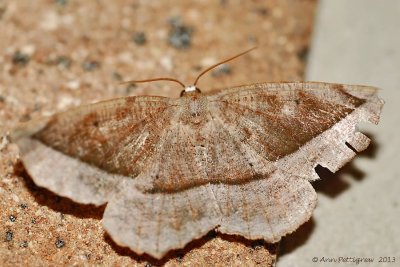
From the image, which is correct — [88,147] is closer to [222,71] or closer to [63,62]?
[63,62]

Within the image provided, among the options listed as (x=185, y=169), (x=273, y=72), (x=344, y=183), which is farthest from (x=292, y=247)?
(x=273, y=72)

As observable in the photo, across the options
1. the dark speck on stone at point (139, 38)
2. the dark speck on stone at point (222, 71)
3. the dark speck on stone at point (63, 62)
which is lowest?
the dark speck on stone at point (222, 71)

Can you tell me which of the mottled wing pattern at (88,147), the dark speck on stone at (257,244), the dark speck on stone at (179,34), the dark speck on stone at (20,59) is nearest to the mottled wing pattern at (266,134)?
the mottled wing pattern at (88,147)

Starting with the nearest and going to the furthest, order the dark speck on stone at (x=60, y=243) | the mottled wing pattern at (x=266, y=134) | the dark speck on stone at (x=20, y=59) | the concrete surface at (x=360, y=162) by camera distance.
→ the mottled wing pattern at (x=266, y=134) < the dark speck on stone at (x=60, y=243) < the concrete surface at (x=360, y=162) < the dark speck on stone at (x=20, y=59)

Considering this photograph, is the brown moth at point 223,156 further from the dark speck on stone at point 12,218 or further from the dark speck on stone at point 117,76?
the dark speck on stone at point 117,76

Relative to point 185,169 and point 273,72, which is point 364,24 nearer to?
point 273,72

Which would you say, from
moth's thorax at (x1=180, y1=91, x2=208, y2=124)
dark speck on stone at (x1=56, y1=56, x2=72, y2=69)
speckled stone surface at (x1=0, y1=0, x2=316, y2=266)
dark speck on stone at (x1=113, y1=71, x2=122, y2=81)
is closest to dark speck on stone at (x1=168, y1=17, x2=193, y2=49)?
speckled stone surface at (x1=0, y1=0, x2=316, y2=266)

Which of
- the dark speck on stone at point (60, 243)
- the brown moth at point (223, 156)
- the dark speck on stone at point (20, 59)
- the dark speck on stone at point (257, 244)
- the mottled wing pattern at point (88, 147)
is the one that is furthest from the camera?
the dark speck on stone at point (20, 59)

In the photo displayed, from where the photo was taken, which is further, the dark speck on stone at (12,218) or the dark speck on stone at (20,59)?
the dark speck on stone at (20,59)
